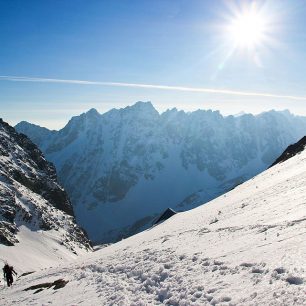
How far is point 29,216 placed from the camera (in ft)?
332

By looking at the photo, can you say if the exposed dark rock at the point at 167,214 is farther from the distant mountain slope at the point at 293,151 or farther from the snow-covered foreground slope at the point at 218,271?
the snow-covered foreground slope at the point at 218,271

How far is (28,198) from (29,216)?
1208cm

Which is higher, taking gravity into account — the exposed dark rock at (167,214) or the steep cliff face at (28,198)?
the steep cliff face at (28,198)

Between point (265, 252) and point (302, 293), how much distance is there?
3.69m

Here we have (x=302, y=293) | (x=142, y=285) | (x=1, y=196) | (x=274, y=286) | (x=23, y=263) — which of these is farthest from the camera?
(x=1, y=196)

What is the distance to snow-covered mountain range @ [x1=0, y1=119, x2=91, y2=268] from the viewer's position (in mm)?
80125

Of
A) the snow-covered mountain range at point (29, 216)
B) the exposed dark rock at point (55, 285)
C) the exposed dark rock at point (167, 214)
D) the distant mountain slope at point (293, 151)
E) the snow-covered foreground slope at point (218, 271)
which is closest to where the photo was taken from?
the snow-covered foreground slope at point (218, 271)

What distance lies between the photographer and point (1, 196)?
9819 cm

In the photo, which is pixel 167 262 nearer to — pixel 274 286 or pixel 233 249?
pixel 233 249

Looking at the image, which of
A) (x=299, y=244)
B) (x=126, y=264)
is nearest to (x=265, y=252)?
(x=299, y=244)

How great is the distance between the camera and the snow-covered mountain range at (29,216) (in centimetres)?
8012

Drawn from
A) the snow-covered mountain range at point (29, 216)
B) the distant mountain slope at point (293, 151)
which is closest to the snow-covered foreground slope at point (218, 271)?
the distant mountain slope at point (293, 151)

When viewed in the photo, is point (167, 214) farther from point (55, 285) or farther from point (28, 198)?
point (28, 198)

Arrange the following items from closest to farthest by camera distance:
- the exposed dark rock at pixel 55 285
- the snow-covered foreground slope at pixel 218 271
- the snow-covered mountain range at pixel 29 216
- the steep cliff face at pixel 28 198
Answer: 1. the snow-covered foreground slope at pixel 218 271
2. the exposed dark rock at pixel 55 285
3. the snow-covered mountain range at pixel 29 216
4. the steep cliff face at pixel 28 198
